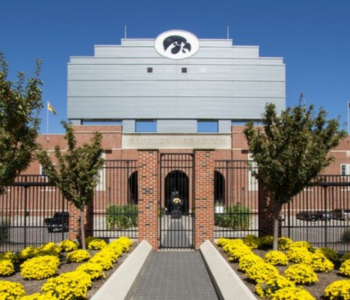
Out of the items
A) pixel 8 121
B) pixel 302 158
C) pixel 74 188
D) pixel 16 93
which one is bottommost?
pixel 74 188

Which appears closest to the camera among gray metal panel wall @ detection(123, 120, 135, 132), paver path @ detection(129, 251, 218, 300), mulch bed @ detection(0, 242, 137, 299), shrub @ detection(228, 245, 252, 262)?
mulch bed @ detection(0, 242, 137, 299)

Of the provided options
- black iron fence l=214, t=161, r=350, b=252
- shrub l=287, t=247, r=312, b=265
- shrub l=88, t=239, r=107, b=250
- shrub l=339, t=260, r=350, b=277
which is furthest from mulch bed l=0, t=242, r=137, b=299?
black iron fence l=214, t=161, r=350, b=252

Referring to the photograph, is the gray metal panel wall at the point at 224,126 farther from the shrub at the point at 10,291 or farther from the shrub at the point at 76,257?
the shrub at the point at 10,291

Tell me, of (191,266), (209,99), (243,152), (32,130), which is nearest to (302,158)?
(191,266)

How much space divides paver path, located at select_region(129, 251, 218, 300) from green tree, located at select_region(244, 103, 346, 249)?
276cm

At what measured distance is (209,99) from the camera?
140 feet

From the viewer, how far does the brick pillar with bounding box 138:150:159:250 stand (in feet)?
46.3

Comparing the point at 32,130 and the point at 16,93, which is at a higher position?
the point at 16,93

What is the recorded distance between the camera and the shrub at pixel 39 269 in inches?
341

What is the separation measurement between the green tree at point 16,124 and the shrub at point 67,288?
3.04 metres

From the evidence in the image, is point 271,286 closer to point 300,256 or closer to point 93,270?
point 300,256

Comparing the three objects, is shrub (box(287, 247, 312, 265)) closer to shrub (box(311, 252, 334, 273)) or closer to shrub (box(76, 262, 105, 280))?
shrub (box(311, 252, 334, 273))

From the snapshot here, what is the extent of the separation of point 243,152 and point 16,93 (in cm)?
2952

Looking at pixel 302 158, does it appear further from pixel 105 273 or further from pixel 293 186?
pixel 105 273
